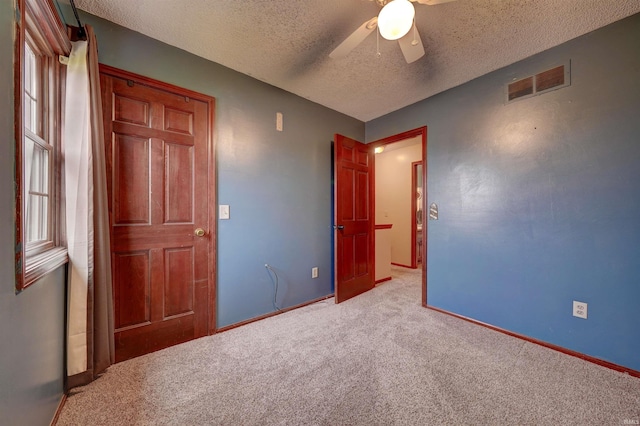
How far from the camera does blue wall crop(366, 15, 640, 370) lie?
5.49 feet

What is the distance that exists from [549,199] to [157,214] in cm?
327

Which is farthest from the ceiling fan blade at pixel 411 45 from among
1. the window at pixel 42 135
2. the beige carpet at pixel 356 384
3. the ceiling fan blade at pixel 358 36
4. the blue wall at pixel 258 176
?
the beige carpet at pixel 356 384

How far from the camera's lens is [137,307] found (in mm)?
1810

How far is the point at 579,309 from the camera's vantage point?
1.83 meters

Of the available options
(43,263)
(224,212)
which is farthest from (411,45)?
(43,263)

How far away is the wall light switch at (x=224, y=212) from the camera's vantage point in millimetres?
2178

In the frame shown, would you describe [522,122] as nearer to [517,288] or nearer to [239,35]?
[517,288]

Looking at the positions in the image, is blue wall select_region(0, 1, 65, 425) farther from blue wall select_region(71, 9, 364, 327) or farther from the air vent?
the air vent

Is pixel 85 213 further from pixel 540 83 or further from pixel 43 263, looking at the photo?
pixel 540 83

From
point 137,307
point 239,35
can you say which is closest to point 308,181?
point 239,35

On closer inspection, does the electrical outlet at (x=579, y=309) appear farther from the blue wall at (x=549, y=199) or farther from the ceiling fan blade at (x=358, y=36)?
the ceiling fan blade at (x=358, y=36)

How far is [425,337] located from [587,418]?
0.96 m

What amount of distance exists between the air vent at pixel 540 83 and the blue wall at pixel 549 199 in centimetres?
5

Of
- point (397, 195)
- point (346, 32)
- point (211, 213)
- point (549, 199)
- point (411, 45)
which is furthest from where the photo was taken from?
point (397, 195)
